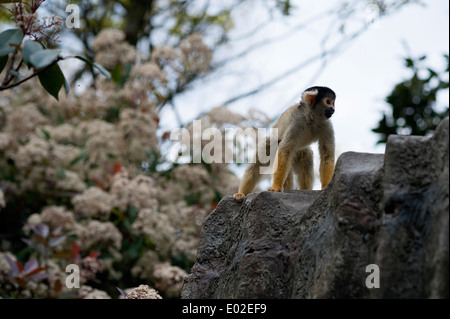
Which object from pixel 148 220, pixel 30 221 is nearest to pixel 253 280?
pixel 148 220

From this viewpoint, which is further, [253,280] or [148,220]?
[148,220]

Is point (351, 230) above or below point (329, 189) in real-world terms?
below

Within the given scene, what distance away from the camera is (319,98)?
3920 millimetres

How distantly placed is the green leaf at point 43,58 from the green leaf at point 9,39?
0.82ft

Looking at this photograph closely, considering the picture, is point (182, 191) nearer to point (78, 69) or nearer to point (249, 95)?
point (249, 95)

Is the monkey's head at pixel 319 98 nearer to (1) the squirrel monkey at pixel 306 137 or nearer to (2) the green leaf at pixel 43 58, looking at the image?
(1) the squirrel monkey at pixel 306 137

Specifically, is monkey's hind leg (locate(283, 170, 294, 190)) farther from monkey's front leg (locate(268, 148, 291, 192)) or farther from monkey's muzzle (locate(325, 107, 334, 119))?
monkey's muzzle (locate(325, 107, 334, 119))

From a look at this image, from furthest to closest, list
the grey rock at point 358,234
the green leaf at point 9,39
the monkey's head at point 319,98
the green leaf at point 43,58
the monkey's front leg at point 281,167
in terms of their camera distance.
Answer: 1. the monkey's head at point 319,98
2. the monkey's front leg at point 281,167
3. the green leaf at point 9,39
4. the green leaf at point 43,58
5. the grey rock at point 358,234

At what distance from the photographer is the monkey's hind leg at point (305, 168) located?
13.4 ft

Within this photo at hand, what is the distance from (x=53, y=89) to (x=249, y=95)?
5.40 meters

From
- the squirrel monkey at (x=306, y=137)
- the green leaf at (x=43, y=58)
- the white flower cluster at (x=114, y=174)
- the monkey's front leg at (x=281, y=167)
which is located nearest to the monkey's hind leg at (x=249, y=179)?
the squirrel monkey at (x=306, y=137)

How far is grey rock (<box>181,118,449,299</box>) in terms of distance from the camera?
1.88 meters
